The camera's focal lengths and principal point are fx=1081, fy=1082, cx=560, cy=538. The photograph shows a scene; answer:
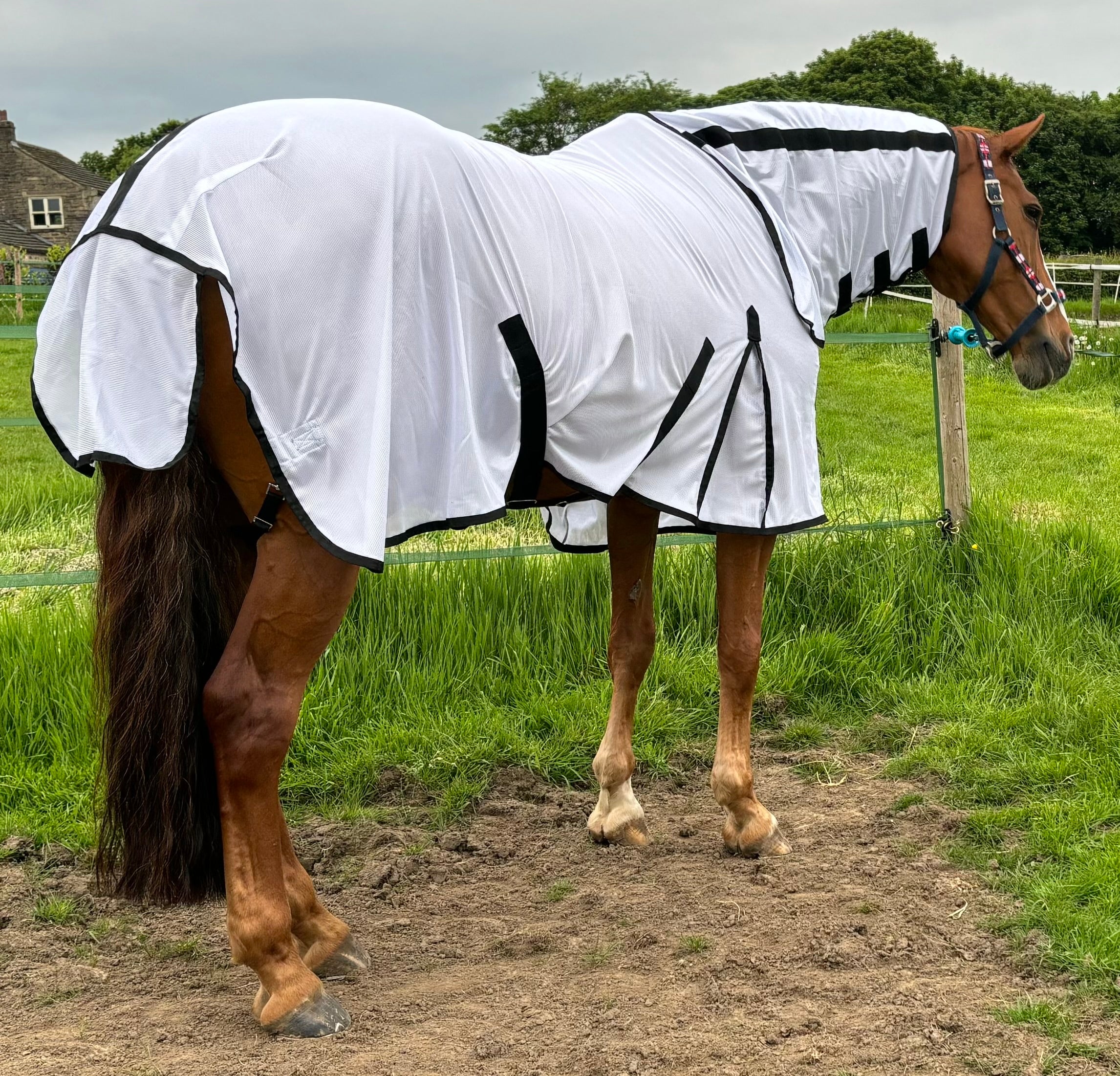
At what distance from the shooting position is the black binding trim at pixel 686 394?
250 centimetres

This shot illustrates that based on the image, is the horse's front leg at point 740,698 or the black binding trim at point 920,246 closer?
the horse's front leg at point 740,698

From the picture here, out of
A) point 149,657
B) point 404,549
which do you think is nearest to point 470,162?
point 149,657

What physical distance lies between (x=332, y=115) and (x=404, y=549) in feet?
8.70

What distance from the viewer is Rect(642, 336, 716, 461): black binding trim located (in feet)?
8.19

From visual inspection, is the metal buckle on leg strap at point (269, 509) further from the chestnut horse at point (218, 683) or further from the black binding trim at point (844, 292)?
the black binding trim at point (844, 292)

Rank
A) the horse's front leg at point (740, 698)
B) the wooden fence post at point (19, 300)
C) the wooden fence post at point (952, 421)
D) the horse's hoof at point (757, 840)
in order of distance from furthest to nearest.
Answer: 1. the wooden fence post at point (19, 300)
2. the wooden fence post at point (952, 421)
3. the horse's hoof at point (757, 840)
4. the horse's front leg at point (740, 698)

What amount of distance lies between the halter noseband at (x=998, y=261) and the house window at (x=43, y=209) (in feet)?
169

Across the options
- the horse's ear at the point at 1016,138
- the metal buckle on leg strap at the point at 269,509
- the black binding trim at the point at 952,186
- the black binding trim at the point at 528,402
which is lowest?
the metal buckle on leg strap at the point at 269,509

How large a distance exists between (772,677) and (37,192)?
5181 cm

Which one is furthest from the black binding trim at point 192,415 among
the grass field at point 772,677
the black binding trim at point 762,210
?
the grass field at point 772,677

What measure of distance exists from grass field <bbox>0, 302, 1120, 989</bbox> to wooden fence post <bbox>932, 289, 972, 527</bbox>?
0.14 metres

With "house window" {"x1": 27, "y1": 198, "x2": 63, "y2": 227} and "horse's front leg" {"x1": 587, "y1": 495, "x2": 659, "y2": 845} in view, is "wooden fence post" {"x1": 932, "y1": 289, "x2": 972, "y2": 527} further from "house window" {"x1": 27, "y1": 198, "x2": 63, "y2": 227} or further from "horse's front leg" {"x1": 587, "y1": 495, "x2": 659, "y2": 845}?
"house window" {"x1": 27, "y1": 198, "x2": 63, "y2": 227}

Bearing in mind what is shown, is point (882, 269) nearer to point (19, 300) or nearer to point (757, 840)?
point (757, 840)

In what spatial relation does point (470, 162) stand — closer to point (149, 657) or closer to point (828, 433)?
point (149, 657)
